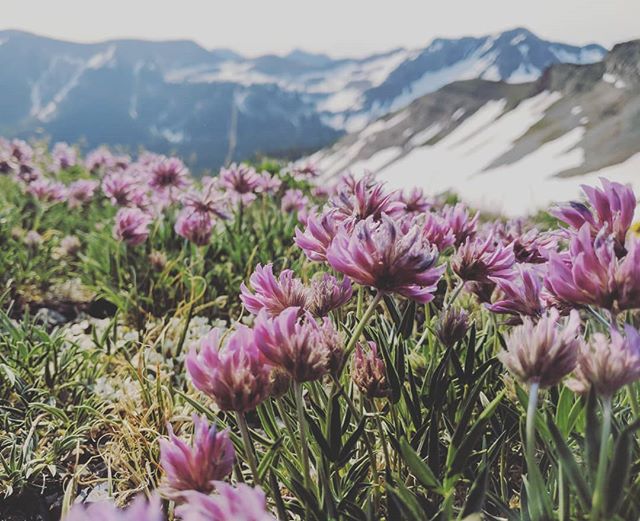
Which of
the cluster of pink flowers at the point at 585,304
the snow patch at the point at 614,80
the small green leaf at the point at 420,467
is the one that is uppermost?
the snow patch at the point at 614,80

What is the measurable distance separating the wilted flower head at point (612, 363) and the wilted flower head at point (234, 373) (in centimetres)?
67

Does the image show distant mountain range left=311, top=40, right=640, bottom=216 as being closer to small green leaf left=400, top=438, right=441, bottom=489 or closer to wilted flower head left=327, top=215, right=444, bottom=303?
wilted flower head left=327, top=215, right=444, bottom=303

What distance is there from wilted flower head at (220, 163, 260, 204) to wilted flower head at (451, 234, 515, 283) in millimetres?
2667

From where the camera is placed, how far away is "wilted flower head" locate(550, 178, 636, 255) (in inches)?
61.1

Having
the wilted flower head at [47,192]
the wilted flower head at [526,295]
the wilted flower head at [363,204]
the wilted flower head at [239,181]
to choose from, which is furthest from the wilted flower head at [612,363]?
the wilted flower head at [47,192]

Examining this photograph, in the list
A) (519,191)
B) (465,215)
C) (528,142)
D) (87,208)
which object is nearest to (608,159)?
(519,191)

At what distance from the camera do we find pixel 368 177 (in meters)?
2.43

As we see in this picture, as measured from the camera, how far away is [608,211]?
162 cm

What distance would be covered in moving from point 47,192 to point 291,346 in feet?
16.7

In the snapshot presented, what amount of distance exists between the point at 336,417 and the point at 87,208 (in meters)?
6.10

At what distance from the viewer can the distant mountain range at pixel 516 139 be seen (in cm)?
2716

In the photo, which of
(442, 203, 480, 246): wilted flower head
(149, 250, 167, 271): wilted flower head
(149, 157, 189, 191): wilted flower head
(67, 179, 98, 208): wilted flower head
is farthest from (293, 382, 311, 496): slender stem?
(67, 179, 98, 208): wilted flower head

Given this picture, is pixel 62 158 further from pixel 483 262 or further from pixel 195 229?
pixel 483 262

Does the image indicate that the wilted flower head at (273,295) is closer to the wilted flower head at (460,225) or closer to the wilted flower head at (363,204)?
the wilted flower head at (363,204)
